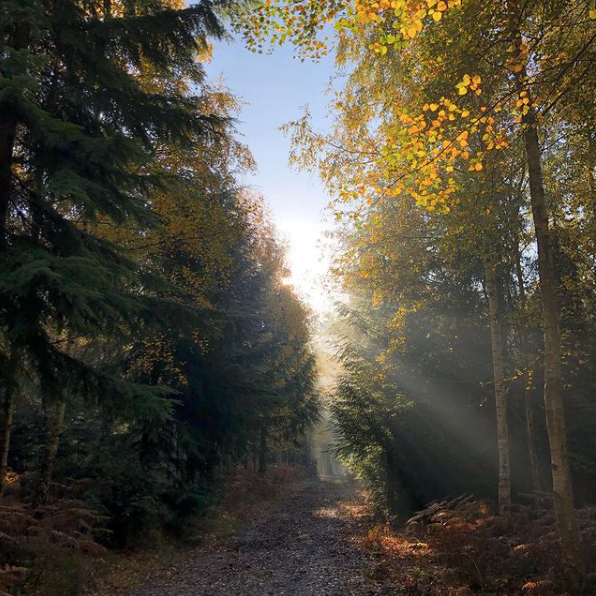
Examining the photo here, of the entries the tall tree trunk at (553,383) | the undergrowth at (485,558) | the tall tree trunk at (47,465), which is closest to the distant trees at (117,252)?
the tall tree trunk at (47,465)

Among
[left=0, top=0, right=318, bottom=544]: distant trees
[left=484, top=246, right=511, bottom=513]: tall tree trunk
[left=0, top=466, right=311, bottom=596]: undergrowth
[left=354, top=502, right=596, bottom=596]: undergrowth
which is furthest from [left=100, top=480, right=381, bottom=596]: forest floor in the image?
[left=484, top=246, right=511, bottom=513]: tall tree trunk

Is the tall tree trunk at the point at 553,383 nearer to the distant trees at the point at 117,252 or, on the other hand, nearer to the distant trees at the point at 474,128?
the distant trees at the point at 474,128

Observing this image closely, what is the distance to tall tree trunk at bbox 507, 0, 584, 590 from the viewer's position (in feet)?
20.6

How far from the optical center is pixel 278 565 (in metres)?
9.88

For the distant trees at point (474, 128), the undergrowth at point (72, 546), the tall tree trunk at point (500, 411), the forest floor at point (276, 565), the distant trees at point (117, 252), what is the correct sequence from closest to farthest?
the distant trees at point (474, 128), the distant trees at point (117, 252), the undergrowth at point (72, 546), the forest floor at point (276, 565), the tall tree trunk at point (500, 411)

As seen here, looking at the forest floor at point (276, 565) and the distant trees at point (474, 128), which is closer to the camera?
the distant trees at point (474, 128)

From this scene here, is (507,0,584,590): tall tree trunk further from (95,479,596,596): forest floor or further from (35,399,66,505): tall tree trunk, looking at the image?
(35,399,66,505): tall tree trunk

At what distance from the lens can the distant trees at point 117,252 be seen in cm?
627

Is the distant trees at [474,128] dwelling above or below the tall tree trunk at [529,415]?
above

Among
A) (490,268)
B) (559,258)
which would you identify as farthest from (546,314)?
(559,258)

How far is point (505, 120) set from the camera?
7.88 meters

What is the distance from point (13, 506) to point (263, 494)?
15.2 m

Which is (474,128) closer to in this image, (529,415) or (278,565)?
(278,565)

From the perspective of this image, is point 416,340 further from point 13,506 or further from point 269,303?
point 13,506
